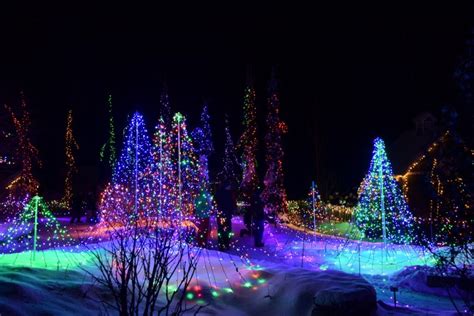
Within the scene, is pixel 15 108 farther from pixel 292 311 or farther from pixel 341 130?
pixel 292 311

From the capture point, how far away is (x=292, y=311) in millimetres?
6254

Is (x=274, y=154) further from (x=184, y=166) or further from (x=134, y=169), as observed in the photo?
(x=134, y=169)

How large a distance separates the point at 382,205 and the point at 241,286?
21.6 feet

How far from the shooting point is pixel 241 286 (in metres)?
7.61

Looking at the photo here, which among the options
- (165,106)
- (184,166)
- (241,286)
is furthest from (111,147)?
(241,286)

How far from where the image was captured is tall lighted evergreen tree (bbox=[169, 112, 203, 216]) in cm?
1643

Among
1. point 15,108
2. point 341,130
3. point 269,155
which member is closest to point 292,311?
point 269,155

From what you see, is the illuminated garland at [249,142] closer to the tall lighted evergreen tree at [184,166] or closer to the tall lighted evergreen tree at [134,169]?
the tall lighted evergreen tree at [184,166]

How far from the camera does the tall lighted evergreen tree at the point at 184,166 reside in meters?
16.4

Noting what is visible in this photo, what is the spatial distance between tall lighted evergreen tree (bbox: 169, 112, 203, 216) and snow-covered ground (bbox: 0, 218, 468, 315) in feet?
19.6

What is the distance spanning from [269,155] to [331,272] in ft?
56.5

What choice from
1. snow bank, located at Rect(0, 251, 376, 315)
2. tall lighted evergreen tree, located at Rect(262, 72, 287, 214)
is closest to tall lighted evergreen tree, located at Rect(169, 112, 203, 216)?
tall lighted evergreen tree, located at Rect(262, 72, 287, 214)

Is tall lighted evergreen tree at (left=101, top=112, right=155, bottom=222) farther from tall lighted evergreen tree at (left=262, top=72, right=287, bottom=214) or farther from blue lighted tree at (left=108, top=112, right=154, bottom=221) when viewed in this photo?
tall lighted evergreen tree at (left=262, top=72, right=287, bottom=214)

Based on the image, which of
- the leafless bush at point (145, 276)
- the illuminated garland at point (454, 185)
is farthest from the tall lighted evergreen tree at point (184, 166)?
the illuminated garland at point (454, 185)
